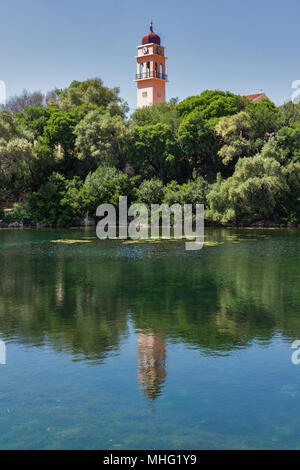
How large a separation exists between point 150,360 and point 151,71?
85960 millimetres

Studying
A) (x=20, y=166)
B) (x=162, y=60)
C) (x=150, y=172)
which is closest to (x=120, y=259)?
(x=20, y=166)

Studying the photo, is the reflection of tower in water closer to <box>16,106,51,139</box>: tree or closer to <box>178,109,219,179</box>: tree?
<box>178,109,219,179</box>: tree

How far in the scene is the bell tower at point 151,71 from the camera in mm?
90125

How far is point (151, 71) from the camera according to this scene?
295 feet

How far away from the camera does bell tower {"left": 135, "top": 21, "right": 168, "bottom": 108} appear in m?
90.1

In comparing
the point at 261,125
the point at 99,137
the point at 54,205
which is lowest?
the point at 54,205

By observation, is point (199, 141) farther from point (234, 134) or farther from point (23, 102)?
point (23, 102)

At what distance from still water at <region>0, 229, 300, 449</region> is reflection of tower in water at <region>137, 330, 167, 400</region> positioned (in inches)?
0.9

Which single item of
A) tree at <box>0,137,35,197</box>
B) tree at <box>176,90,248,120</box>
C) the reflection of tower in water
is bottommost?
the reflection of tower in water

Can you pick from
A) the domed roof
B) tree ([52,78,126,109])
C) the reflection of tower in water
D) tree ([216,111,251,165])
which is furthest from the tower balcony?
the reflection of tower in water

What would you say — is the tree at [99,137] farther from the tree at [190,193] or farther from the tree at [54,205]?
the tree at [190,193]

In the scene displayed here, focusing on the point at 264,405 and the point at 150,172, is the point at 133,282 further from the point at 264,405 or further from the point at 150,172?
the point at 150,172

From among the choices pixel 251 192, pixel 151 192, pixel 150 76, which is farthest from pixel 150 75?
pixel 251 192
